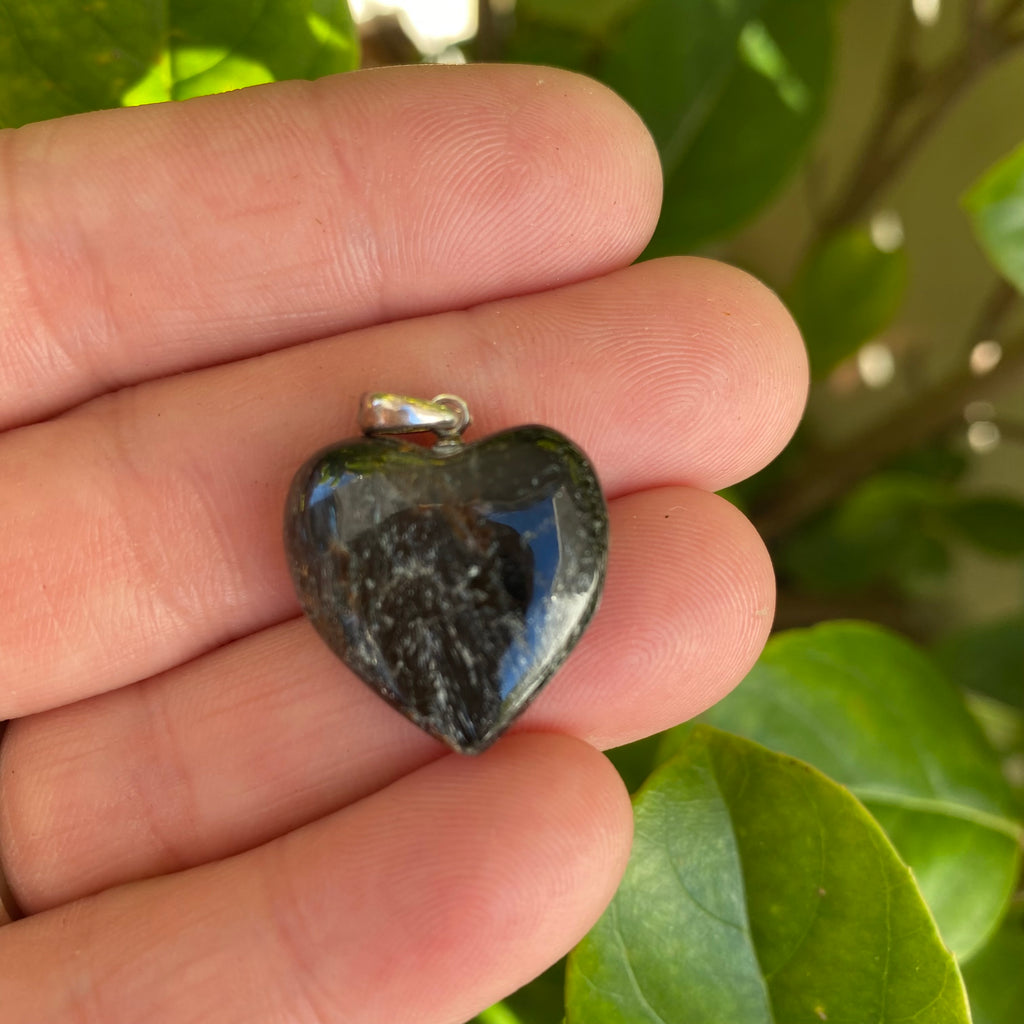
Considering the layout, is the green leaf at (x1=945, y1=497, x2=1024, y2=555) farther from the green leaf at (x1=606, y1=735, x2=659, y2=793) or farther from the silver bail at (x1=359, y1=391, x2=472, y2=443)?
the silver bail at (x1=359, y1=391, x2=472, y2=443)

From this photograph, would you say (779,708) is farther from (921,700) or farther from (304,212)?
(304,212)

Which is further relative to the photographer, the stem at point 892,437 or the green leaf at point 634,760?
the stem at point 892,437

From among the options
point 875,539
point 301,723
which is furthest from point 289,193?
point 875,539

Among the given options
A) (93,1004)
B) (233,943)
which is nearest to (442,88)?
(233,943)

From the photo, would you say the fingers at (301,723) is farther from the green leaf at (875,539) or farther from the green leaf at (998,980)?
the green leaf at (875,539)

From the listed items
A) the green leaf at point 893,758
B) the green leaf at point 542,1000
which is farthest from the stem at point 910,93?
the green leaf at point 542,1000

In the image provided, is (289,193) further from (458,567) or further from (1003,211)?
(1003,211)
